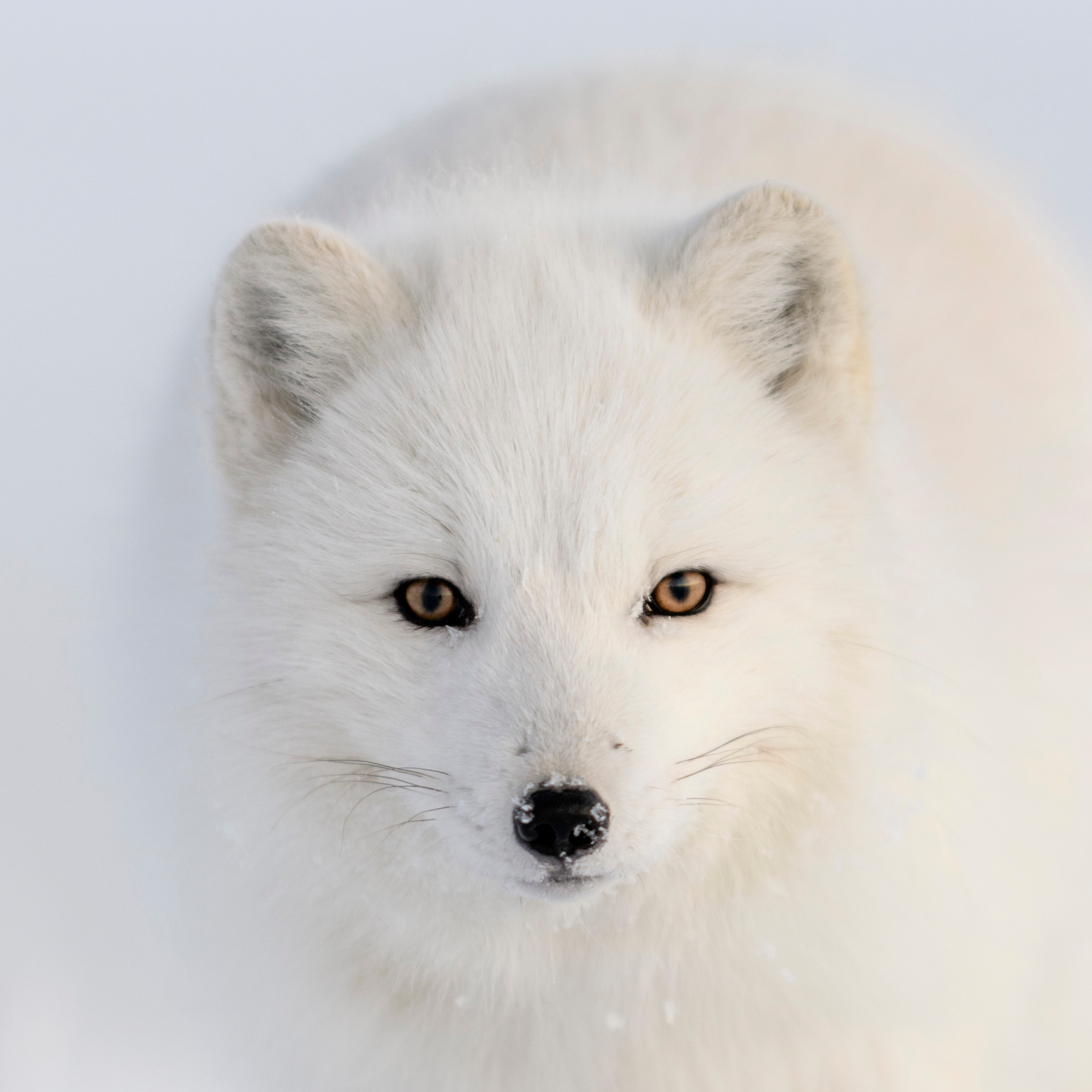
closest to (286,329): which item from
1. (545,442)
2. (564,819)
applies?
(545,442)

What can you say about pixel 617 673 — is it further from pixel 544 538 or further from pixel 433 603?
pixel 433 603

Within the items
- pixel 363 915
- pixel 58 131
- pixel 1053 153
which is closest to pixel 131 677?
pixel 363 915

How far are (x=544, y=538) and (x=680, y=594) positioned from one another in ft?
0.98

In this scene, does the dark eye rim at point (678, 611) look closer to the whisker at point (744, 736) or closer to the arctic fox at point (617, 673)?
the arctic fox at point (617, 673)

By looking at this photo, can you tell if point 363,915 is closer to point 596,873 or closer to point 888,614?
point 596,873

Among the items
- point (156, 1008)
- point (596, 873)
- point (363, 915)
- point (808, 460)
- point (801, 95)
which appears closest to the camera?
point (596, 873)

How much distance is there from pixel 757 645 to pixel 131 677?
1.80 meters

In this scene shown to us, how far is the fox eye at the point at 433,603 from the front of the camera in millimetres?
2045

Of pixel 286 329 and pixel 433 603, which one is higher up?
pixel 286 329

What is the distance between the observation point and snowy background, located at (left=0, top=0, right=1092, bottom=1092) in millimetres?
3713

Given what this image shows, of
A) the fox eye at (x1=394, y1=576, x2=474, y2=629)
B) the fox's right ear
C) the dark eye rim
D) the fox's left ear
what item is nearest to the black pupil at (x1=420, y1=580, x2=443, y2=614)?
the fox eye at (x1=394, y1=576, x2=474, y2=629)

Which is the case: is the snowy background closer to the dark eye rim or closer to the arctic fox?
the arctic fox

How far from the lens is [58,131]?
404 cm

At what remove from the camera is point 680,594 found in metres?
2.04
